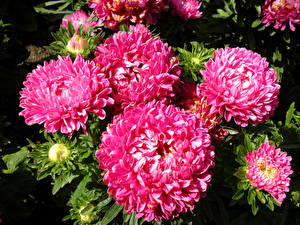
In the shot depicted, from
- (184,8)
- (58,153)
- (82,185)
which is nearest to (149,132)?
(58,153)

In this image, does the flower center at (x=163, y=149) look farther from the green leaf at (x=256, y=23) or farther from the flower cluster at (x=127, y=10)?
the green leaf at (x=256, y=23)

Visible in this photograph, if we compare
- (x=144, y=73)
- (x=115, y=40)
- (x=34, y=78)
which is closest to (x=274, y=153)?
(x=144, y=73)

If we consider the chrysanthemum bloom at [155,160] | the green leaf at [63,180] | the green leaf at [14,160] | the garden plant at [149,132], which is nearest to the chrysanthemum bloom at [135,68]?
the garden plant at [149,132]

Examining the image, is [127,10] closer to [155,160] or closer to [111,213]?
[155,160]

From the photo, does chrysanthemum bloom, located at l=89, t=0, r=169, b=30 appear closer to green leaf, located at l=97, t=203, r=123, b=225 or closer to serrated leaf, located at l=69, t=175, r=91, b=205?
serrated leaf, located at l=69, t=175, r=91, b=205

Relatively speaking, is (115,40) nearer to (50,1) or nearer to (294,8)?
(294,8)
